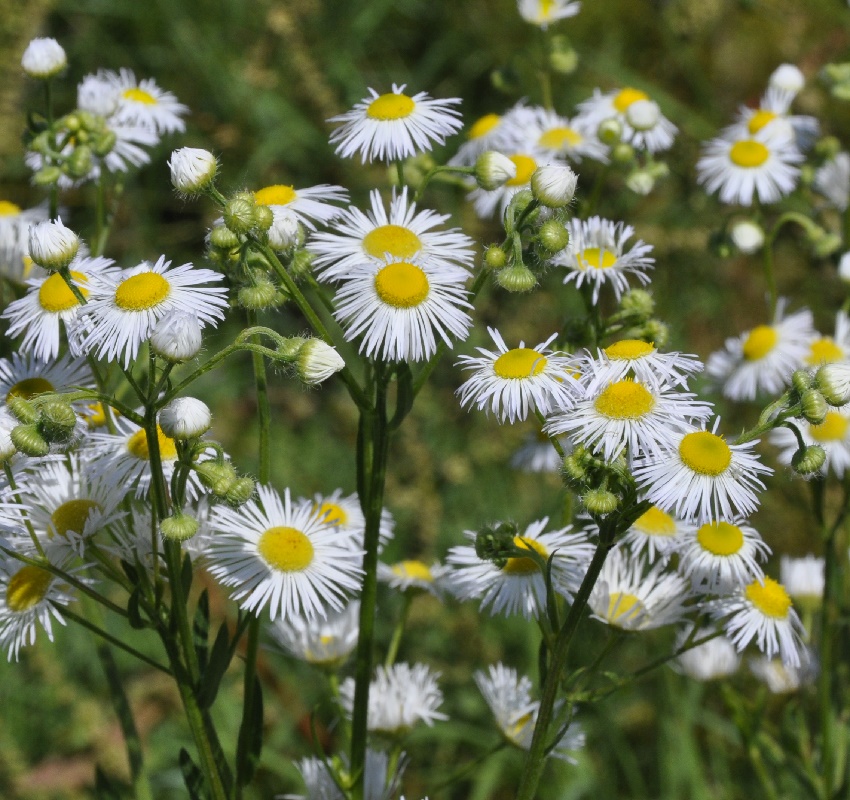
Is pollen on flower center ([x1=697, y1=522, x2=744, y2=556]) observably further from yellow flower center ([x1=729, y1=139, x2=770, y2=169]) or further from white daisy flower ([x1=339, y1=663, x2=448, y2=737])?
yellow flower center ([x1=729, y1=139, x2=770, y2=169])

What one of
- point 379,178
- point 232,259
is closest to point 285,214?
point 232,259

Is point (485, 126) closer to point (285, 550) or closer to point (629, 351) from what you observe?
point (629, 351)

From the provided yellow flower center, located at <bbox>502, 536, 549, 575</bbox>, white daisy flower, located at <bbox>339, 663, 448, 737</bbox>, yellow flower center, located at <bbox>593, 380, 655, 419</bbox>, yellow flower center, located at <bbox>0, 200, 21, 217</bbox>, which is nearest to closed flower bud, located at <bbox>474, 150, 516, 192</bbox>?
yellow flower center, located at <bbox>593, 380, 655, 419</bbox>

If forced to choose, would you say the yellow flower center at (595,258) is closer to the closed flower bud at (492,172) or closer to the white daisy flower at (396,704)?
the closed flower bud at (492,172)

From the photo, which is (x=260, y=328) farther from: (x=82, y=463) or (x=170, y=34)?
(x=170, y=34)

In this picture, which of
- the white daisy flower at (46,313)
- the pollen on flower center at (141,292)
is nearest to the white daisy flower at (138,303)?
the pollen on flower center at (141,292)

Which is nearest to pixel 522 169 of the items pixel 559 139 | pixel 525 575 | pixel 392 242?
pixel 559 139
